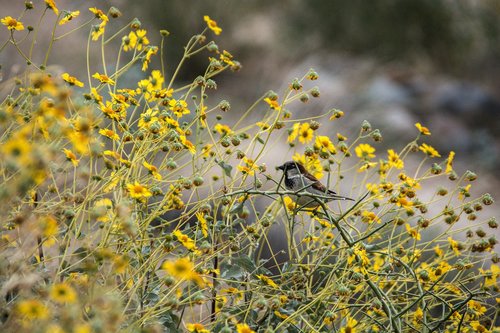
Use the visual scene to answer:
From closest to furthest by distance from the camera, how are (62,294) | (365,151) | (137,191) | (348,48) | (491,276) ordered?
(62,294), (137,191), (491,276), (365,151), (348,48)

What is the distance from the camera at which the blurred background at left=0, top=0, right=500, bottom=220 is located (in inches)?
186

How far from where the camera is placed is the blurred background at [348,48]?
4.73m

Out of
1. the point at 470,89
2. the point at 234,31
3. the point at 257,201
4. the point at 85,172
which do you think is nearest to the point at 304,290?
the point at 85,172

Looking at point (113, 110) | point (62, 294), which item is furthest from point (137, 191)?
point (62, 294)

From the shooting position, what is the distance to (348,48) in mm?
5191

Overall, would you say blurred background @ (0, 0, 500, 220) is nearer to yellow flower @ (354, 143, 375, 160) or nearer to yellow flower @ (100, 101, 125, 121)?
yellow flower @ (354, 143, 375, 160)

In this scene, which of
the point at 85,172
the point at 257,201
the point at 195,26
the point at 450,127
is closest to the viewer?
the point at 85,172

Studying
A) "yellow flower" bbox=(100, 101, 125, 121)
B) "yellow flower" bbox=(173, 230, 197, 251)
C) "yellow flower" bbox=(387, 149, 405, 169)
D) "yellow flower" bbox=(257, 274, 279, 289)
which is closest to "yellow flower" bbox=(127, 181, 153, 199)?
"yellow flower" bbox=(173, 230, 197, 251)

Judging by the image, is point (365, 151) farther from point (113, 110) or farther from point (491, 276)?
point (113, 110)

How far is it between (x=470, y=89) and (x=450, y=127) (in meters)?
0.50

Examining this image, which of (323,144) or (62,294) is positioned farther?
(323,144)

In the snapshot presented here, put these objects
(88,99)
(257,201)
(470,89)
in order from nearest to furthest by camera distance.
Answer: (88,99) → (257,201) → (470,89)

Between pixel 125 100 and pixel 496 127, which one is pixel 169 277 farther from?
pixel 496 127

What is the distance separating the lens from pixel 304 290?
180 centimetres
